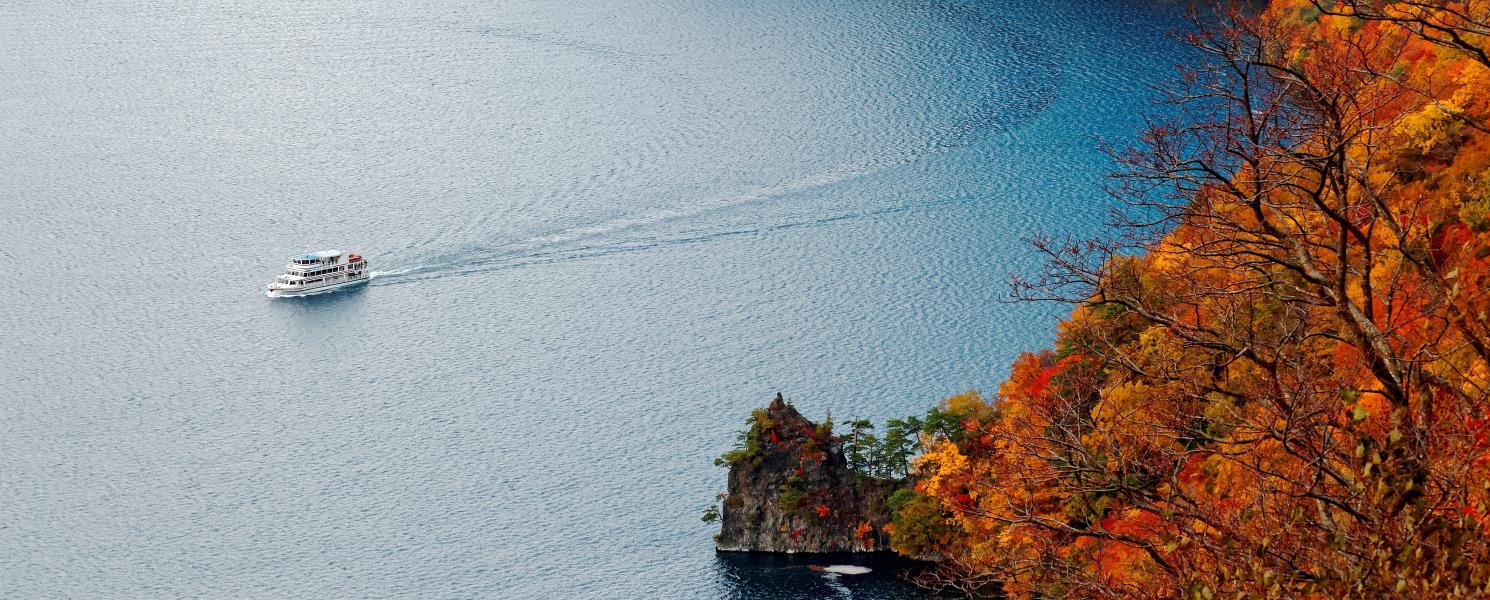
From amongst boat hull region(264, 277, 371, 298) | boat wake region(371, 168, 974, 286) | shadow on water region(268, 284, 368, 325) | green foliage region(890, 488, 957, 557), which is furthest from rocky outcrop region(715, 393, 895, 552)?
boat hull region(264, 277, 371, 298)

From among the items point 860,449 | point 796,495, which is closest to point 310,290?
point 796,495

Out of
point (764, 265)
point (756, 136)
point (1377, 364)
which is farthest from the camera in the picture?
point (756, 136)

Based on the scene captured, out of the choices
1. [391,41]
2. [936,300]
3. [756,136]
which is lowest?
[936,300]

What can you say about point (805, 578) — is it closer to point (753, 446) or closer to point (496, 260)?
point (753, 446)

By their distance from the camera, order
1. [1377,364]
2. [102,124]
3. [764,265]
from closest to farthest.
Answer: [1377,364] → [764,265] → [102,124]

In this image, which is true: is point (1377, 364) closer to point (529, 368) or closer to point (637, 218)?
point (529, 368)

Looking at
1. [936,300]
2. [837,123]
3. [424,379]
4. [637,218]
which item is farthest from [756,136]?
[424,379]
